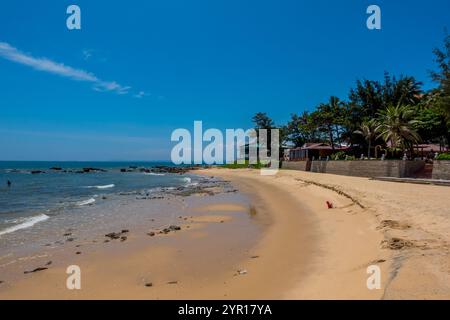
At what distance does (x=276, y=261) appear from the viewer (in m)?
8.88

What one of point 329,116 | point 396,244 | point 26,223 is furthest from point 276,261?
point 329,116

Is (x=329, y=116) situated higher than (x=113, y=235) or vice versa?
(x=329, y=116)

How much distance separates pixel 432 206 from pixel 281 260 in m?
7.90

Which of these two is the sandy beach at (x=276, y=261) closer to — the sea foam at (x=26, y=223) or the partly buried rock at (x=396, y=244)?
the partly buried rock at (x=396, y=244)

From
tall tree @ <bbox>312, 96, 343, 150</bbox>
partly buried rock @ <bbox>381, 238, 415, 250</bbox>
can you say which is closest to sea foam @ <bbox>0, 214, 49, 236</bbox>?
partly buried rock @ <bbox>381, 238, 415, 250</bbox>

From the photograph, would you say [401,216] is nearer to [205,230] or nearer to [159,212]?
[205,230]

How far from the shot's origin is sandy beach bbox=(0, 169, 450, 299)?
6.18 m

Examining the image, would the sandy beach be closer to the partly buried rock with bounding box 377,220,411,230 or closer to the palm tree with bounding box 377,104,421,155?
the partly buried rock with bounding box 377,220,411,230

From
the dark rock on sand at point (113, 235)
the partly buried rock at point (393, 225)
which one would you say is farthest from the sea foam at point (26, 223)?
the partly buried rock at point (393, 225)

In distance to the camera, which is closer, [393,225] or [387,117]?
[393,225]

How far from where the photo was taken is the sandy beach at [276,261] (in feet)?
20.3

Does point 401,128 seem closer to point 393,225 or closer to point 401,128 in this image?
point 401,128
